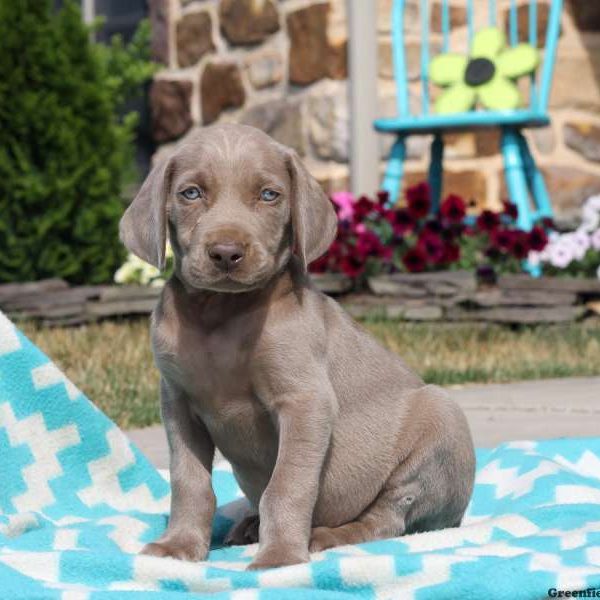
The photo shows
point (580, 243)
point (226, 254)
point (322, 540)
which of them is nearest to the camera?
point (226, 254)

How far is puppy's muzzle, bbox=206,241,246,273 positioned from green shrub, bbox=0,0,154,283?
5.03 m

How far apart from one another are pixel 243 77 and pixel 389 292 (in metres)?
2.37

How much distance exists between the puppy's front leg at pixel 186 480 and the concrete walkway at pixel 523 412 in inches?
44.4

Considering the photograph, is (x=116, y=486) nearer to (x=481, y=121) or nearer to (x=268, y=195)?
(x=268, y=195)

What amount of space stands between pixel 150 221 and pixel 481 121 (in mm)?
Result: 4261

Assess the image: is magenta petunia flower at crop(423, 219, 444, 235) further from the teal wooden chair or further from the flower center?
the flower center

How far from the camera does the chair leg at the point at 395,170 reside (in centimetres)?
736

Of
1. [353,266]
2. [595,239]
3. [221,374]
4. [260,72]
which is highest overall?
[260,72]

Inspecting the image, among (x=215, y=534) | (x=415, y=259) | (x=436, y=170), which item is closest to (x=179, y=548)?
(x=215, y=534)

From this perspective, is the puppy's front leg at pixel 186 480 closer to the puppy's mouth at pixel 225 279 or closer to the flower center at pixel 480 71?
the puppy's mouth at pixel 225 279

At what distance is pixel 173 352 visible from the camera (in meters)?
2.83

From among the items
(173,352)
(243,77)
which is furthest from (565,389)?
(243,77)

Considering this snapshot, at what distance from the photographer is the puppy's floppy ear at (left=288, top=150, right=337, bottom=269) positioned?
9.40ft

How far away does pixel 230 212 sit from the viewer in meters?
2.72
